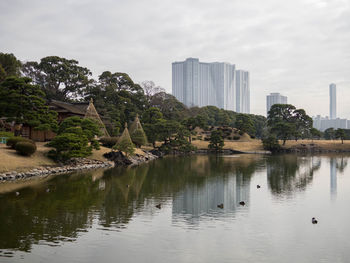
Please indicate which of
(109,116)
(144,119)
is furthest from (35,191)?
(144,119)

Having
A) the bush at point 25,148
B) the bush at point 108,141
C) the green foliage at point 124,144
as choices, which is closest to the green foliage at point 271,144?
the bush at point 108,141

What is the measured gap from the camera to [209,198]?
19453mm

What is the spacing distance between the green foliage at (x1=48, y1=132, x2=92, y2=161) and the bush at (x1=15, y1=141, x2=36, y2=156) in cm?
186

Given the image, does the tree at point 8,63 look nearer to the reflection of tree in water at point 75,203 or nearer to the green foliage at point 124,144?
the green foliage at point 124,144

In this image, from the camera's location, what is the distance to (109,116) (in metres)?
54.9

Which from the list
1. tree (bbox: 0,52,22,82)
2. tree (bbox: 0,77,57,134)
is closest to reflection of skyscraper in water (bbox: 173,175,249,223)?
tree (bbox: 0,77,57,134)

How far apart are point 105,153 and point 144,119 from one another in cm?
2279

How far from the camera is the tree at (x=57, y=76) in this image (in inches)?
2378

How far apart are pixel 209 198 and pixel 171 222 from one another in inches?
222

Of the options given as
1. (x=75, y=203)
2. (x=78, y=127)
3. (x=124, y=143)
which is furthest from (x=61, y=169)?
(x=75, y=203)

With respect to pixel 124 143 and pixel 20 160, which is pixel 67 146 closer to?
pixel 20 160

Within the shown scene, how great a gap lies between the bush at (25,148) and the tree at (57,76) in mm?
32370

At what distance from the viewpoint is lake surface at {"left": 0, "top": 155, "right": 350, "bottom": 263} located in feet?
34.7

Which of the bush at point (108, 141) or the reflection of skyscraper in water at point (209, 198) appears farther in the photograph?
the bush at point (108, 141)
